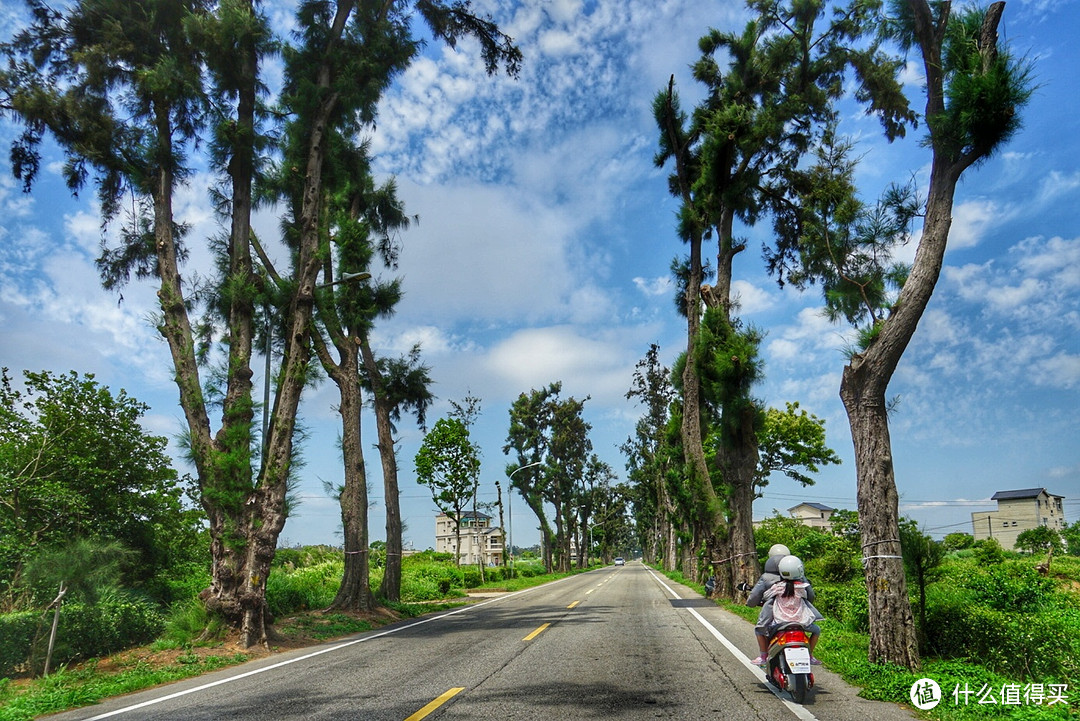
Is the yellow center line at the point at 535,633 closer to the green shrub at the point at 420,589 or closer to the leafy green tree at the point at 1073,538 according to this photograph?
the green shrub at the point at 420,589

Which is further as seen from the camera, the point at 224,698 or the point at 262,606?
the point at 262,606

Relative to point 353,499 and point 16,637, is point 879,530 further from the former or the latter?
point 353,499

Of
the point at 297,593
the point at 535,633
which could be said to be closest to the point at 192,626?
the point at 535,633

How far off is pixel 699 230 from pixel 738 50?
578cm

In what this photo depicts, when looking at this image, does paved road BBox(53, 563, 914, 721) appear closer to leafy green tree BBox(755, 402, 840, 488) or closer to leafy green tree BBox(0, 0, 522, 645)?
leafy green tree BBox(0, 0, 522, 645)

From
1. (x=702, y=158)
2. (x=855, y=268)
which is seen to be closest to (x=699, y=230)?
(x=702, y=158)

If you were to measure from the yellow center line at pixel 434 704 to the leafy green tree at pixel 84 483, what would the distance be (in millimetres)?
9595

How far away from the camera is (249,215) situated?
15.8m

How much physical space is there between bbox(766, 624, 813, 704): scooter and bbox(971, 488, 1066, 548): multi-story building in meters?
56.2

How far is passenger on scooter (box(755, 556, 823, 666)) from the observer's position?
6.52m

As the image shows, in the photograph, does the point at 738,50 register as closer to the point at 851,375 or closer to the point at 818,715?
the point at 851,375

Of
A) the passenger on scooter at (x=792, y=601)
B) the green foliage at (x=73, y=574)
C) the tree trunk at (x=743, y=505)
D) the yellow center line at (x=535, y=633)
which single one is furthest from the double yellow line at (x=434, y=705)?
the tree trunk at (x=743, y=505)

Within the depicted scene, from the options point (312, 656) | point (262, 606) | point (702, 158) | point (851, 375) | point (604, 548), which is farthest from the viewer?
point (604, 548)

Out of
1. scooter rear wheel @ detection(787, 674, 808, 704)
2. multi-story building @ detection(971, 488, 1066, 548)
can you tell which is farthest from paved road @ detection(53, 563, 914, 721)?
multi-story building @ detection(971, 488, 1066, 548)
